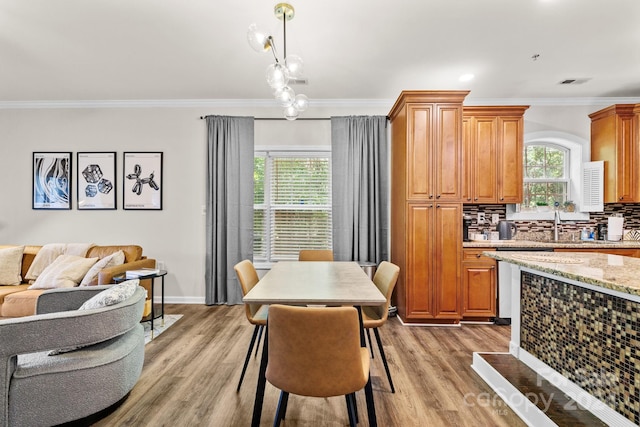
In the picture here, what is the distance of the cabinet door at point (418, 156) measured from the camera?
3.40m

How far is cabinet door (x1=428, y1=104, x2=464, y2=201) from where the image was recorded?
11.1ft

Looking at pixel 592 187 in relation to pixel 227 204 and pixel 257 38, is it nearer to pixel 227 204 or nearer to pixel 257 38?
pixel 257 38

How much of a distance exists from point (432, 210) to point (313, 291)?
209 centimetres

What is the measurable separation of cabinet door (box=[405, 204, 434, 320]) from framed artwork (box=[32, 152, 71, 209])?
180 inches

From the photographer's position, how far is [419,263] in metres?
3.41

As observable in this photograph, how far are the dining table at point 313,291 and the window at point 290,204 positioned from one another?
175 cm

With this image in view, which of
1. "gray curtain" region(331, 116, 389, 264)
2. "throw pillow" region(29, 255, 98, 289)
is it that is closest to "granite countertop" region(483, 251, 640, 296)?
"gray curtain" region(331, 116, 389, 264)

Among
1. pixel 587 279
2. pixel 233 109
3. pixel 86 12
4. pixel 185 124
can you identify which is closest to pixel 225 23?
pixel 86 12

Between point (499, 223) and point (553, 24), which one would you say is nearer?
point (553, 24)

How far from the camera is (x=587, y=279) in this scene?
1460mm

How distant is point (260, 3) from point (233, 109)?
214 centimetres

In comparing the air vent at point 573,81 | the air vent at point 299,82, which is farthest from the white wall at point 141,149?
the air vent at point 573,81

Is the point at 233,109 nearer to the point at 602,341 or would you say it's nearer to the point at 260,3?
the point at 260,3

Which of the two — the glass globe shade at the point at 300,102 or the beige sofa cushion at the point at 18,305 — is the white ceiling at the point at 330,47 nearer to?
the glass globe shade at the point at 300,102
